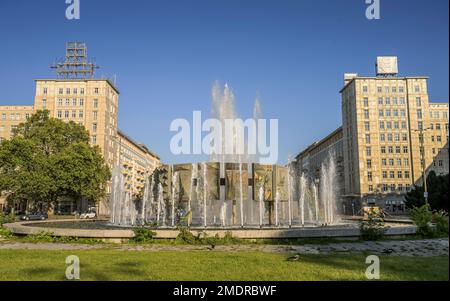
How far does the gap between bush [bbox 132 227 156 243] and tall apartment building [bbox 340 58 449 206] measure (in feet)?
216

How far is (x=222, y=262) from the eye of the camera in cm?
1074

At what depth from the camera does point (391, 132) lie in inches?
3031

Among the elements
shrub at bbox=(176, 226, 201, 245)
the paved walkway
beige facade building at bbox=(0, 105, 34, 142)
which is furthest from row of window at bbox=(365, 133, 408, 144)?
beige facade building at bbox=(0, 105, 34, 142)

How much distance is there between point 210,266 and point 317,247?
18.8 ft

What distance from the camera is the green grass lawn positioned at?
8859 millimetres

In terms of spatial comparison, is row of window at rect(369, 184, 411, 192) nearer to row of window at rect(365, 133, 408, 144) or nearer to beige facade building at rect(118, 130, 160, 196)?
row of window at rect(365, 133, 408, 144)

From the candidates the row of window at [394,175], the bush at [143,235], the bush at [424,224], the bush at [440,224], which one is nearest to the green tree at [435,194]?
the bush at [440,224]

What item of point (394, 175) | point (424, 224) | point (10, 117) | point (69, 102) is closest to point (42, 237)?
point (424, 224)

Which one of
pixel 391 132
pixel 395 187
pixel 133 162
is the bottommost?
pixel 395 187

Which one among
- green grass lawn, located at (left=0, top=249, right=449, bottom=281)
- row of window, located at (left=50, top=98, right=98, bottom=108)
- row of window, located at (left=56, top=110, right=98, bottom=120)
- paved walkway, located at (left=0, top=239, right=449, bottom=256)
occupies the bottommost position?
paved walkway, located at (left=0, top=239, right=449, bottom=256)

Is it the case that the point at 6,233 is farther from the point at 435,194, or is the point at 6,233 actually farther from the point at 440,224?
the point at 435,194
